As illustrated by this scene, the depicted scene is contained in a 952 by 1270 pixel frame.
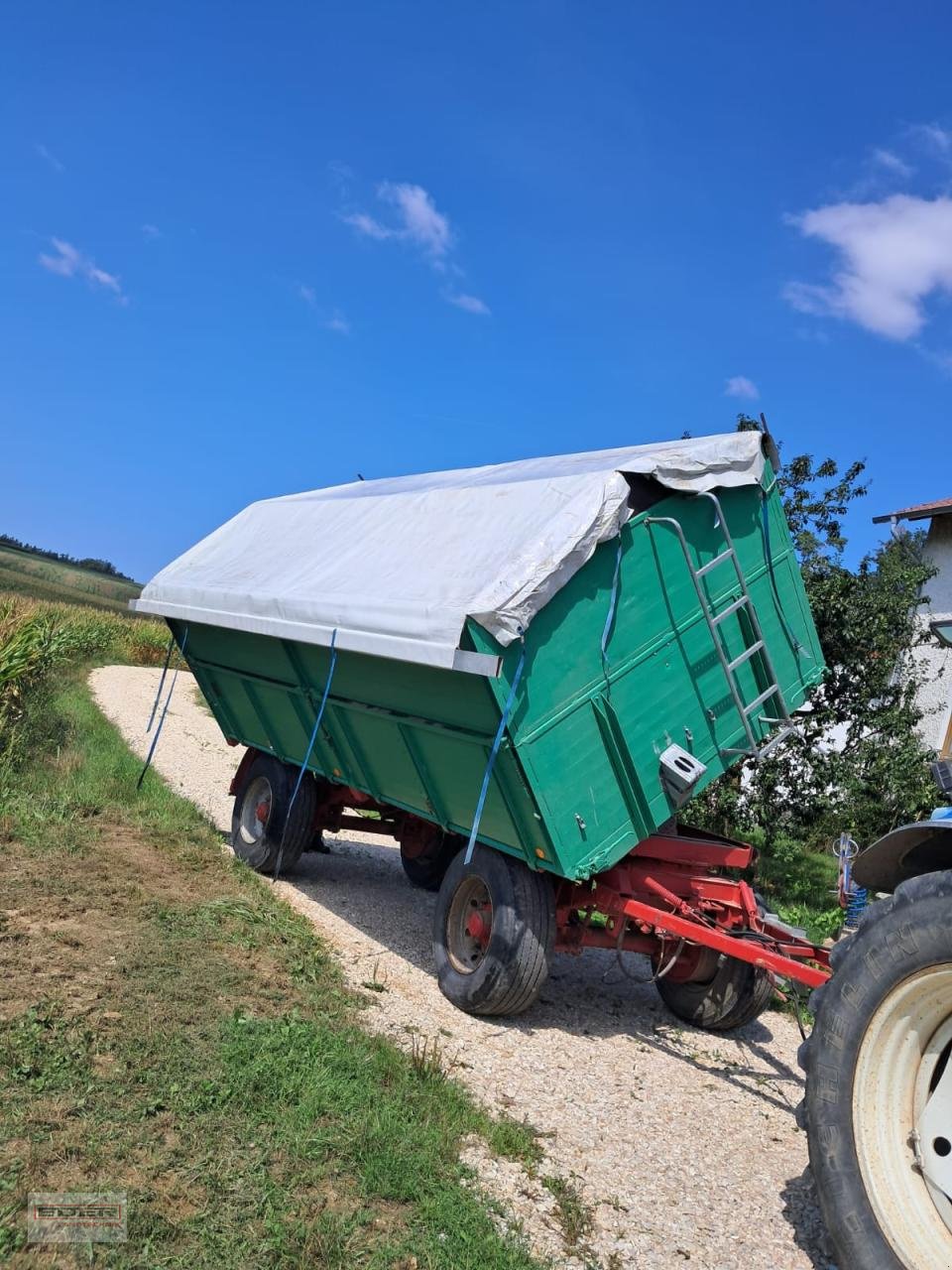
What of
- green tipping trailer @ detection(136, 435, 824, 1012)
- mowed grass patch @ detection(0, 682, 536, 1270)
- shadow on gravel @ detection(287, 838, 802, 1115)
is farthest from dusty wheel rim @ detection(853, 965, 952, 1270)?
shadow on gravel @ detection(287, 838, 802, 1115)

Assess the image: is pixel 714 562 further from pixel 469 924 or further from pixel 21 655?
pixel 21 655

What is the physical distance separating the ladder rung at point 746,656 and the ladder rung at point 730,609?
10.1 inches

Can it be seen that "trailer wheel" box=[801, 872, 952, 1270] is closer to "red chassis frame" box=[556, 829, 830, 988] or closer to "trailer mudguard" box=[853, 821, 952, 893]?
"trailer mudguard" box=[853, 821, 952, 893]

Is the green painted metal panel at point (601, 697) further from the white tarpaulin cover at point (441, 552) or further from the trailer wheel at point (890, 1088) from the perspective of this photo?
the trailer wheel at point (890, 1088)

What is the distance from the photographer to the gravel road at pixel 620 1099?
389 centimetres

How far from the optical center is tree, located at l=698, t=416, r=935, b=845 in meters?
9.90

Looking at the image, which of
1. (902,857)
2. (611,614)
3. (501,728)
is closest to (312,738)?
(501,728)

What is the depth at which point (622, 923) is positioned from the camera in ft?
19.5

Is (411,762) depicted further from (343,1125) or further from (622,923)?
(343,1125)

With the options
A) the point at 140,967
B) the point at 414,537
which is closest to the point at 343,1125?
the point at 140,967

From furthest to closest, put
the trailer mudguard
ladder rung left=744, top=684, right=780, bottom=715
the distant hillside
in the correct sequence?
the distant hillside < ladder rung left=744, top=684, right=780, bottom=715 < the trailer mudguard

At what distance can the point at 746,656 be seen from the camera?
6074mm

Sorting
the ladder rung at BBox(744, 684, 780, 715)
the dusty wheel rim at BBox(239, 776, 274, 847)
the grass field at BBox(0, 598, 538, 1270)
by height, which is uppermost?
the ladder rung at BBox(744, 684, 780, 715)

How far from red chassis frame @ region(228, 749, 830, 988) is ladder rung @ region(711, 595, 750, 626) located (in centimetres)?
137
